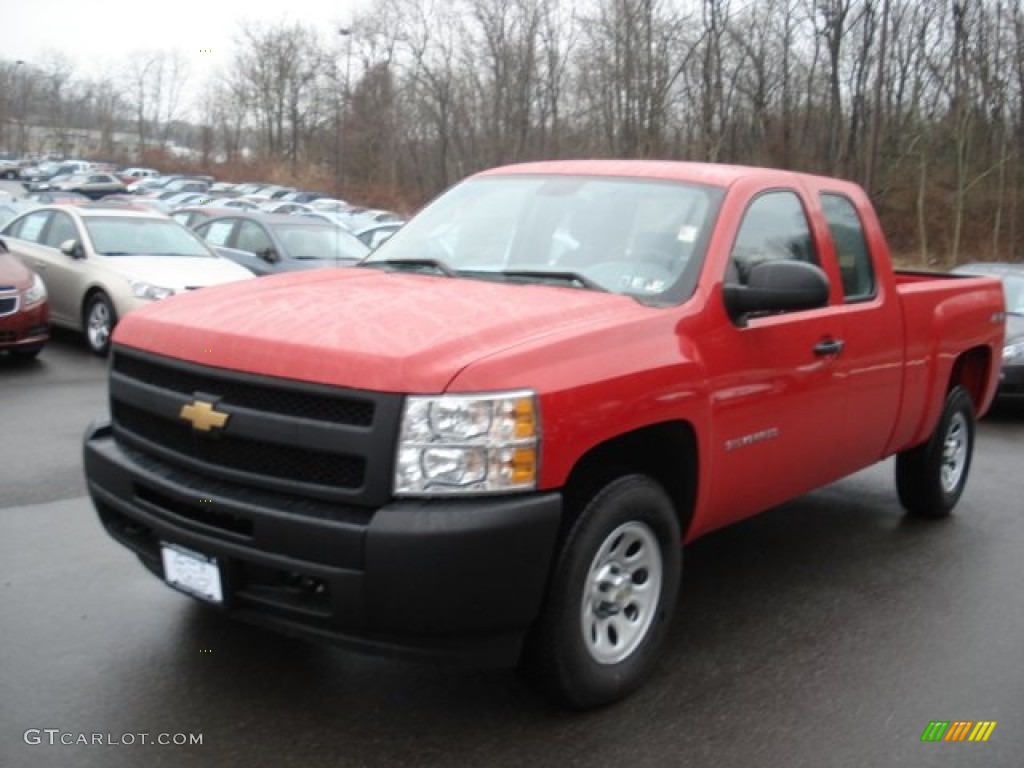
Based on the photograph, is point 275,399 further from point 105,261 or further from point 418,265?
point 105,261

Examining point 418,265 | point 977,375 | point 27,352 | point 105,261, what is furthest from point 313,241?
point 418,265

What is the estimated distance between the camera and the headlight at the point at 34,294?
10.3 metres

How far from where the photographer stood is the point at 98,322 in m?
11.3

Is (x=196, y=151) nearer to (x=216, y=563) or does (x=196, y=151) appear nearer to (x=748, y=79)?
(x=748, y=79)

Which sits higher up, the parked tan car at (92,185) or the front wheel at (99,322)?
the parked tan car at (92,185)

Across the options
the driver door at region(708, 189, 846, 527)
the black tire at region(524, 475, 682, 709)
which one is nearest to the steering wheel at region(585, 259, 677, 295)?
the driver door at region(708, 189, 846, 527)

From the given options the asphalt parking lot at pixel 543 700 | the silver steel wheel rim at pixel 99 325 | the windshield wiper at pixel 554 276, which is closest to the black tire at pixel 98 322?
the silver steel wheel rim at pixel 99 325

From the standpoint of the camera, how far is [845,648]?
4.33m

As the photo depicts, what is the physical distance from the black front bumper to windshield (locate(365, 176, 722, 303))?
1.26 meters

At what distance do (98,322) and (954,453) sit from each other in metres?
Result: 8.67

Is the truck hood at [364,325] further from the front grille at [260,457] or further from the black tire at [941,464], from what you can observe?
the black tire at [941,464]

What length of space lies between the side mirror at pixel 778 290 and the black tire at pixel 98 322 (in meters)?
8.57

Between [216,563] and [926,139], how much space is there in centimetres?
3761

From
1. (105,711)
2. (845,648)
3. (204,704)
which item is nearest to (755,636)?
(845,648)
